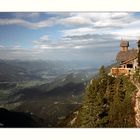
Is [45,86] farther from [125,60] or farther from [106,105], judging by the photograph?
[125,60]

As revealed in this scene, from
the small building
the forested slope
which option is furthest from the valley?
the small building

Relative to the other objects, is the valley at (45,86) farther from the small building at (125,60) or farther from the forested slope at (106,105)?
the small building at (125,60)

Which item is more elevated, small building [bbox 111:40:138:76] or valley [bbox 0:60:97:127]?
small building [bbox 111:40:138:76]

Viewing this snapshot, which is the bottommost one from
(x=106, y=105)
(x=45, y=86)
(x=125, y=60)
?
(x=106, y=105)

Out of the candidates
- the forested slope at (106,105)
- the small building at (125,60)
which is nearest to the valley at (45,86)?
the forested slope at (106,105)

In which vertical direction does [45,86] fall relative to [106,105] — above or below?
above

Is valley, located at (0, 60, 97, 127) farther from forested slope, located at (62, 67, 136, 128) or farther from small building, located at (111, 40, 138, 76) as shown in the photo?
small building, located at (111, 40, 138, 76)

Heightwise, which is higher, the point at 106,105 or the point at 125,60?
the point at 125,60

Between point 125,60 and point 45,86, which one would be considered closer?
point 125,60

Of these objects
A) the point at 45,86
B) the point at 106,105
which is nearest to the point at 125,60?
the point at 106,105
